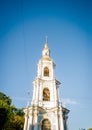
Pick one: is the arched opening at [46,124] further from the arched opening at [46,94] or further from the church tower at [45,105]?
the arched opening at [46,94]

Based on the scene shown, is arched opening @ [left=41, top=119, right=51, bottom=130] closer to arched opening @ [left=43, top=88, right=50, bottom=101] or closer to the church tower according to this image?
the church tower

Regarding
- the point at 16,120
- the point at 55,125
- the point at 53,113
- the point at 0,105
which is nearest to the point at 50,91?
the point at 53,113

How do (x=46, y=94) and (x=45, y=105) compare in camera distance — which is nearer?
(x=45, y=105)

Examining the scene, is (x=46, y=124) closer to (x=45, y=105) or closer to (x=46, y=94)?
(x=45, y=105)

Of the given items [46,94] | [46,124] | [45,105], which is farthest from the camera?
[46,94]

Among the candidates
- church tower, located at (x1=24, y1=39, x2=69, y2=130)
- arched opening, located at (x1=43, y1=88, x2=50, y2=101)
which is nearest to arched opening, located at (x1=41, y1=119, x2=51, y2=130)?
church tower, located at (x1=24, y1=39, x2=69, y2=130)

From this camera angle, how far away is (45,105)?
25.3 m

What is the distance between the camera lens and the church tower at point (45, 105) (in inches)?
909

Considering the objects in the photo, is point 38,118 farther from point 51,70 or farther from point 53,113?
point 51,70

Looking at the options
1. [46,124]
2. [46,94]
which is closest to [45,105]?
[46,94]

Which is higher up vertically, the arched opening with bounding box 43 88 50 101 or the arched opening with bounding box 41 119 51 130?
the arched opening with bounding box 43 88 50 101

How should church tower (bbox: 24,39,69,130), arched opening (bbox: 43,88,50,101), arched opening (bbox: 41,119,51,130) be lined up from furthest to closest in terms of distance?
arched opening (bbox: 43,88,50,101), church tower (bbox: 24,39,69,130), arched opening (bbox: 41,119,51,130)

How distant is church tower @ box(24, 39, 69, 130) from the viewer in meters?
23.1

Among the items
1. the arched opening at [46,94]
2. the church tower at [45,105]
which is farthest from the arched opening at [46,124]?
the arched opening at [46,94]
